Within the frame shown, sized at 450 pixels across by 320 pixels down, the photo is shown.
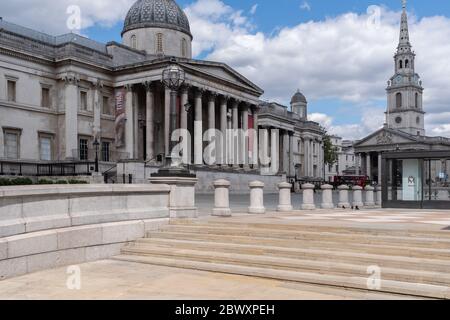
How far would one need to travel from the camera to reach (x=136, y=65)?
171 ft

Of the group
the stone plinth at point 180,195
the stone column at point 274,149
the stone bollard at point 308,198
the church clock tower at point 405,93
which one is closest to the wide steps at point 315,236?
the stone plinth at point 180,195

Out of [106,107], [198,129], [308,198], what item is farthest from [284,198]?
[106,107]

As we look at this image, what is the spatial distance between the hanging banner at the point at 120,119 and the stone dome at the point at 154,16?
12.8 m

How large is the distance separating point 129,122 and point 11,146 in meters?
11.9

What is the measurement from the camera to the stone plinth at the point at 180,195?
52.5 ft

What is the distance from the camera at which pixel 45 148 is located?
164ft

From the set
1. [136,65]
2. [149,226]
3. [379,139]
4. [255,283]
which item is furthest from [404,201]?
[379,139]

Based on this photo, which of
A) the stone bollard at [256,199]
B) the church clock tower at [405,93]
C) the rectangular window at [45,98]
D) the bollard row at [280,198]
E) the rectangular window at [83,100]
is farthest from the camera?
the church clock tower at [405,93]

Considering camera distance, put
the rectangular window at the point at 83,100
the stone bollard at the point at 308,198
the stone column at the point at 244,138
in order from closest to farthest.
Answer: the stone bollard at the point at 308,198
the rectangular window at the point at 83,100
the stone column at the point at 244,138

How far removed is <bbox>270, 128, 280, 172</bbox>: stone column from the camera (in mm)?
79681

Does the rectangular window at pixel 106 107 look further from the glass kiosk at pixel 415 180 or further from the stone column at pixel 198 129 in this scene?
the glass kiosk at pixel 415 180

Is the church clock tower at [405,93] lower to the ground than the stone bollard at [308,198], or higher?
higher
